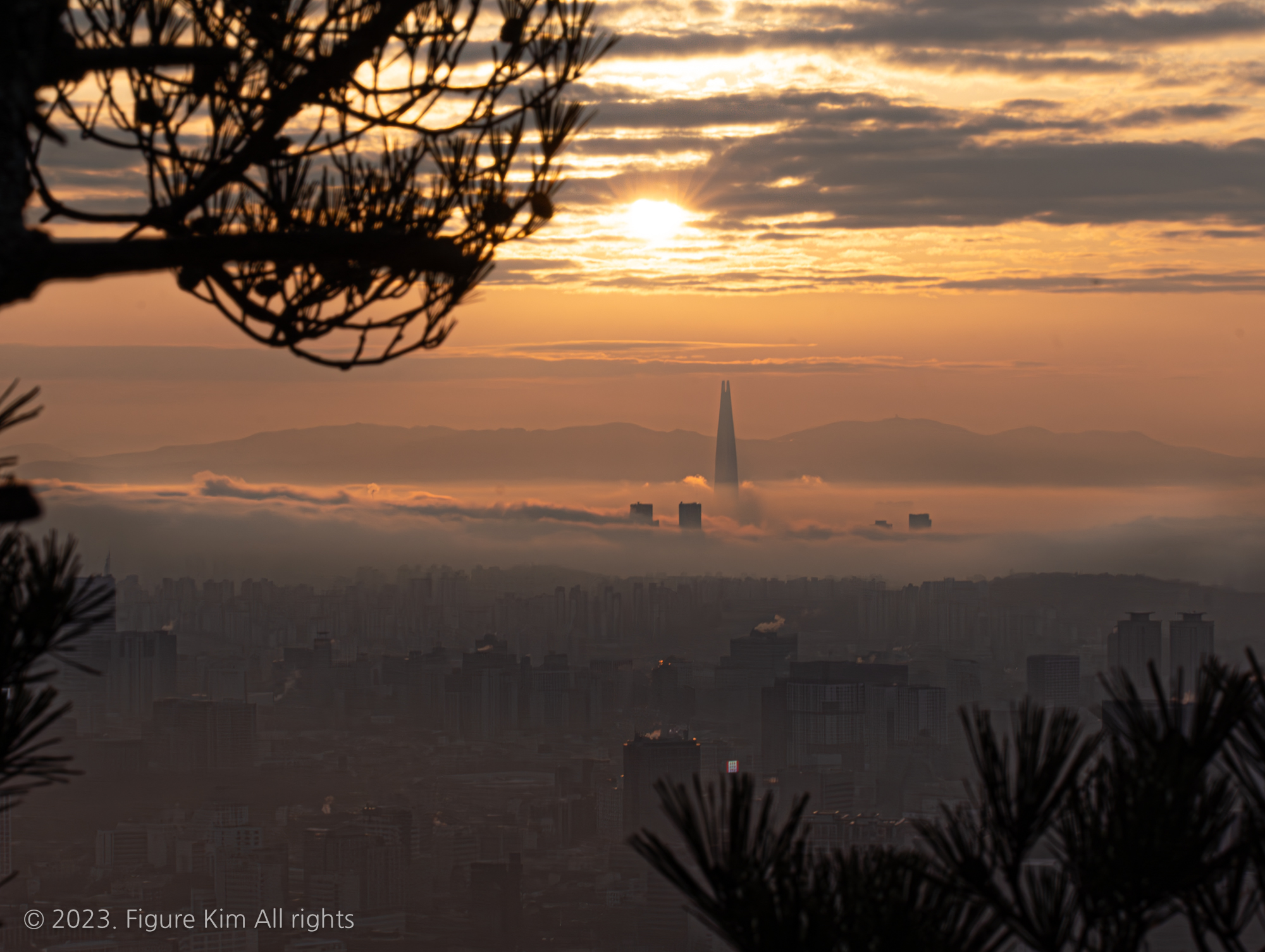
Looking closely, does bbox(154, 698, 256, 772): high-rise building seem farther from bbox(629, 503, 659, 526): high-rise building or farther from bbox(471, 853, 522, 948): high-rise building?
bbox(629, 503, 659, 526): high-rise building

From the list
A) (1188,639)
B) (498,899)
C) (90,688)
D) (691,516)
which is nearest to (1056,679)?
(1188,639)

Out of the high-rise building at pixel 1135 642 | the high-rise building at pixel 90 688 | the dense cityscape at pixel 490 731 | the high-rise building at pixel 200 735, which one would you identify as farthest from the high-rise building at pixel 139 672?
the high-rise building at pixel 1135 642

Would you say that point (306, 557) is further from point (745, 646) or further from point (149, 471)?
point (745, 646)

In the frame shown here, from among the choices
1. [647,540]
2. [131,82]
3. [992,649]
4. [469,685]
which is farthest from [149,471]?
[131,82]

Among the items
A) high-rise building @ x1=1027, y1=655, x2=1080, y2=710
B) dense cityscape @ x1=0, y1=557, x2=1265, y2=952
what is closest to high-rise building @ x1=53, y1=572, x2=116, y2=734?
dense cityscape @ x1=0, y1=557, x2=1265, y2=952

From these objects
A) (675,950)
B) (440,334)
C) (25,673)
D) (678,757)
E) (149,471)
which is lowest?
(675,950)
